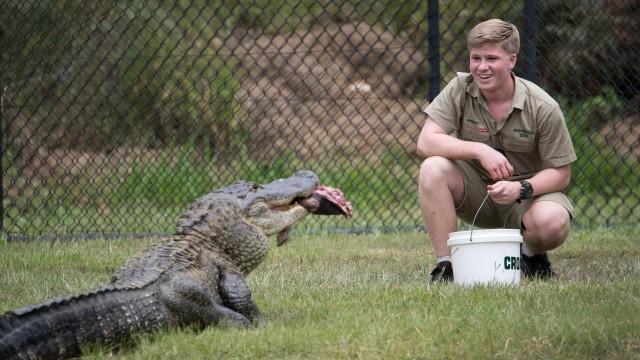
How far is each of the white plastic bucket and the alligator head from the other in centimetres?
66

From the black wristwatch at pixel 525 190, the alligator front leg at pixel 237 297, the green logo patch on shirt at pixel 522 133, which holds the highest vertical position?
the green logo patch on shirt at pixel 522 133

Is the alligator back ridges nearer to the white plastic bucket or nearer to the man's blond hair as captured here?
the white plastic bucket

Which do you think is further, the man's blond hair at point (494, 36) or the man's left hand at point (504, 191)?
the man's blond hair at point (494, 36)

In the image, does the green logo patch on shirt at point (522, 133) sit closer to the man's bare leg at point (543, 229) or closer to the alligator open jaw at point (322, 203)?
the man's bare leg at point (543, 229)

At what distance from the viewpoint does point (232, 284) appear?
3379mm

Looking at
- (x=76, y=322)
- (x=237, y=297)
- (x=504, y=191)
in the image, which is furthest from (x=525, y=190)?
(x=76, y=322)

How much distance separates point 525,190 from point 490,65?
58 centimetres

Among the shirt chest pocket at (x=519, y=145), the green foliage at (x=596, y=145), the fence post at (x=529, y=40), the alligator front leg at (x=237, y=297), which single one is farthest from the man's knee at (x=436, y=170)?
the green foliage at (x=596, y=145)

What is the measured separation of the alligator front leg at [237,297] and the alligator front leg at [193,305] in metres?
0.05

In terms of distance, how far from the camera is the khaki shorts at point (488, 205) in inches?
174

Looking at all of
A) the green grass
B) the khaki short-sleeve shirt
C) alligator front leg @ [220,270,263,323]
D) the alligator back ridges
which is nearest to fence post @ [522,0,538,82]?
the green grass

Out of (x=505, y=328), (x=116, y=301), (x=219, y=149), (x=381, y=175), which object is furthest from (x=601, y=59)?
(x=116, y=301)

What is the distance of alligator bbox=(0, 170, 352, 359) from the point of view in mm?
2834

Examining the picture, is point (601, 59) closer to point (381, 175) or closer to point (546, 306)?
point (381, 175)
